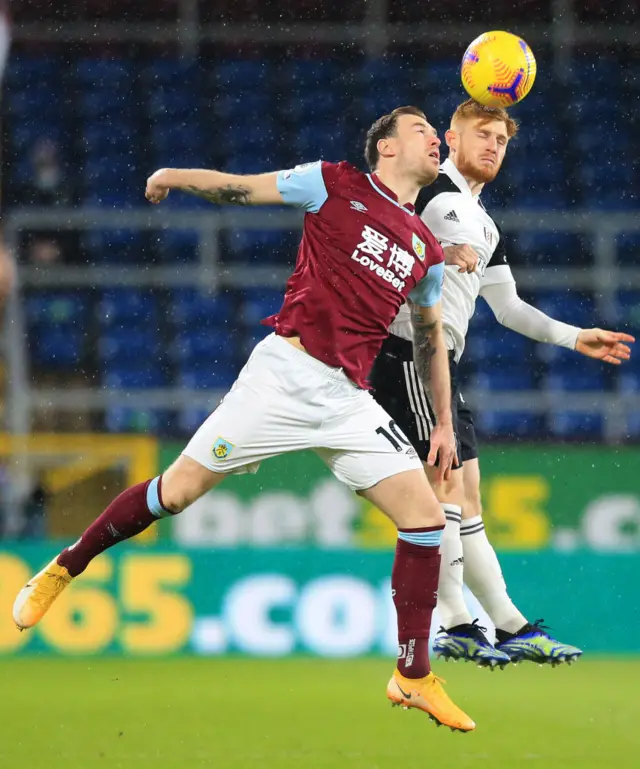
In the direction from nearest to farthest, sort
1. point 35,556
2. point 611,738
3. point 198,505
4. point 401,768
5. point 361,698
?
point 401,768 < point 611,738 < point 361,698 < point 35,556 < point 198,505

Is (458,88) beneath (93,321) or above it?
above

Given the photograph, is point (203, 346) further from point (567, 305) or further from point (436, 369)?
point (436, 369)

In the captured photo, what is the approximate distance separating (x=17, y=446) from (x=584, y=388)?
5.59 metres

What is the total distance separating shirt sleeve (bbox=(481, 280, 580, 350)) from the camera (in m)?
7.04

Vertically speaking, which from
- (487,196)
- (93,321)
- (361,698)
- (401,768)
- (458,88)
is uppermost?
(458,88)

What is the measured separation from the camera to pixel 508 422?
14.5m

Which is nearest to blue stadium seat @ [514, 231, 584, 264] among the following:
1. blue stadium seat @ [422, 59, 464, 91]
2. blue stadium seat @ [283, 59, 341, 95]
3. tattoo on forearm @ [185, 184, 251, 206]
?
blue stadium seat @ [422, 59, 464, 91]

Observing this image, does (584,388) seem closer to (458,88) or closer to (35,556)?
(458,88)

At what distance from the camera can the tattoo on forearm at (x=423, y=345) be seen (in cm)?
652

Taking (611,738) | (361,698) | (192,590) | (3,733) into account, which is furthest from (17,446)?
(611,738)

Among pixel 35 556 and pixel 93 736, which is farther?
pixel 35 556

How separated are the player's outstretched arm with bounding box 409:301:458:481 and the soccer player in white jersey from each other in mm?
255

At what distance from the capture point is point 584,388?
591 inches

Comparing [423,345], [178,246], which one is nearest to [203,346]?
[178,246]
